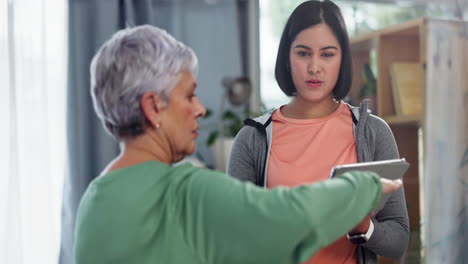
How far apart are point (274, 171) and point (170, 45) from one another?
1.53ft

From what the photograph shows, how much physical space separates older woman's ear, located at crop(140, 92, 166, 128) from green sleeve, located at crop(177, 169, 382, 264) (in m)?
0.12

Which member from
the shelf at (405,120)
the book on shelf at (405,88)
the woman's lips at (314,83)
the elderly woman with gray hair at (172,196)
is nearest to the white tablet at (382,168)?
the elderly woman with gray hair at (172,196)

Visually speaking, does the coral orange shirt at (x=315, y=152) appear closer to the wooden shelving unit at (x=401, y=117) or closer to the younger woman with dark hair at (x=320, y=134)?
the younger woman with dark hair at (x=320, y=134)

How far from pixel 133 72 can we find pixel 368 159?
60 cm

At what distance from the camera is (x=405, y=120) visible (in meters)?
→ 2.65

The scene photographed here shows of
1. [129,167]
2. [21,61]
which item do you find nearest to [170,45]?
[129,167]

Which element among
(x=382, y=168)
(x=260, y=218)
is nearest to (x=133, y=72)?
(x=260, y=218)

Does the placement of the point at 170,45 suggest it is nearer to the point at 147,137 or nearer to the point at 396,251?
the point at 147,137

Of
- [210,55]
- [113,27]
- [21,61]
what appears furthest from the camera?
[210,55]

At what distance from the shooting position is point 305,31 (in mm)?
1308

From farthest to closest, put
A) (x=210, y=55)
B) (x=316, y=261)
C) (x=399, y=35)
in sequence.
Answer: (x=210, y=55), (x=399, y=35), (x=316, y=261)

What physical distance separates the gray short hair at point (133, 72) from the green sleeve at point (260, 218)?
155mm

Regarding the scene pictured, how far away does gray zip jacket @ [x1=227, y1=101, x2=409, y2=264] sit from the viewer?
48.9 inches

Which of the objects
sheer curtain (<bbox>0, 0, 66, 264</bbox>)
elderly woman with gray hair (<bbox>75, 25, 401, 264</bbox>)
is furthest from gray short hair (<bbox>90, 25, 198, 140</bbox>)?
sheer curtain (<bbox>0, 0, 66, 264</bbox>)
